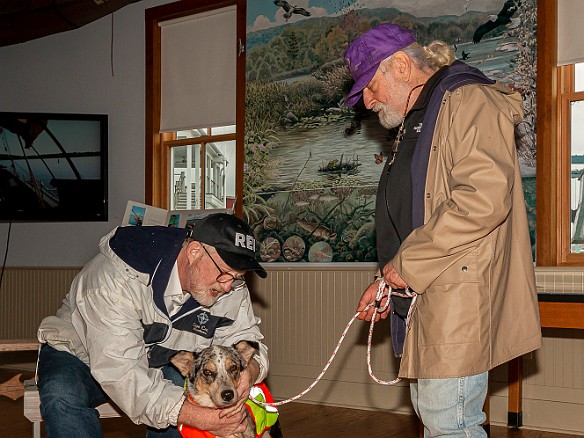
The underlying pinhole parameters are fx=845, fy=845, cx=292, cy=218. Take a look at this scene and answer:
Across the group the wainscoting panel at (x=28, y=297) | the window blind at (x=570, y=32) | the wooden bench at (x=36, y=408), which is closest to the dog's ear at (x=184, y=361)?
the wooden bench at (x=36, y=408)

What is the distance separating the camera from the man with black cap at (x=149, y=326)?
2471 mm

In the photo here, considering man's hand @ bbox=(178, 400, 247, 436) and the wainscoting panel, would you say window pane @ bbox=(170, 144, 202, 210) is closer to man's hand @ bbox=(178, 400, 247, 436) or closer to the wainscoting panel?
the wainscoting panel

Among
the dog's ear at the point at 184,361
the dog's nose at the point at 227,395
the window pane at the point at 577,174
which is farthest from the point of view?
the window pane at the point at 577,174

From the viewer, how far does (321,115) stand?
5.64 meters

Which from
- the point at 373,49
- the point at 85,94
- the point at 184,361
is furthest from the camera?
the point at 85,94

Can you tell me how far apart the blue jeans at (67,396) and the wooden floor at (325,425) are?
190cm

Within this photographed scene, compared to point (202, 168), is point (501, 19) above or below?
above

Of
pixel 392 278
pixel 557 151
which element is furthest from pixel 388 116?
pixel 557 151

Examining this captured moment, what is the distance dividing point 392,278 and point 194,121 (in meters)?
4.49

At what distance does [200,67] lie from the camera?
20.9ft

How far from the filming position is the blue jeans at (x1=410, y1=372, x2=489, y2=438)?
202 cm

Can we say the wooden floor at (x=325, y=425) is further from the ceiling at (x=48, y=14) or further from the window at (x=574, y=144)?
the ceiling at (x=48, y=14)

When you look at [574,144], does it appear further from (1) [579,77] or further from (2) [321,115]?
(2) [321,115]

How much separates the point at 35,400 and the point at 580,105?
10.8 ft
